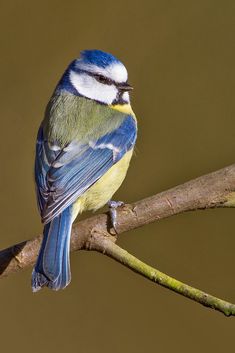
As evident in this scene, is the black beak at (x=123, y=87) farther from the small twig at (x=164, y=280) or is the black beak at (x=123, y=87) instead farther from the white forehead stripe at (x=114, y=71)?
the small twig at (x=164, y=280)

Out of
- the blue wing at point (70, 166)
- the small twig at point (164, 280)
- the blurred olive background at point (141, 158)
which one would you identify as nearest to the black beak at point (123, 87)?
the blue wing at point (70, 166)

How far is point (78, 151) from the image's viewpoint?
2.46 metres

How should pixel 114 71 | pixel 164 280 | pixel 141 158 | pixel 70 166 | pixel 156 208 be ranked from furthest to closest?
pixel 141 158 → pixel 114 71 → pixel 70 166 → pixel 156 208 → pixel 164 280

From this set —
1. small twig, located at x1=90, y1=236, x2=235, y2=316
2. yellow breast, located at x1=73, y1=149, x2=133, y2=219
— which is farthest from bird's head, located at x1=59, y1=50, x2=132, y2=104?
small twig, located at x1=90, y1=236, x2=235, y2=316

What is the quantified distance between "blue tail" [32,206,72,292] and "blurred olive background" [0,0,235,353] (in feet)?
2.99

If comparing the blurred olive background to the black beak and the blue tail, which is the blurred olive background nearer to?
the black beak

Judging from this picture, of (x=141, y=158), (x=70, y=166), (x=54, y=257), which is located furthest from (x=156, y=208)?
(x=141, y=158)

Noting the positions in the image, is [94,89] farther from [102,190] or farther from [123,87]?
[102,190]

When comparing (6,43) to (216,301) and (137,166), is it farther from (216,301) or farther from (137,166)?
(216,301)

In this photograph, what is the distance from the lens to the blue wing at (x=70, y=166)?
89.3 inches

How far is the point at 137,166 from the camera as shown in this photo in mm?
3309

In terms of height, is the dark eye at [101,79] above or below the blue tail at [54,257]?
above

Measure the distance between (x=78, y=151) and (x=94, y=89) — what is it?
33 centimetres

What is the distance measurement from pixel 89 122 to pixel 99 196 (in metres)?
0.27
